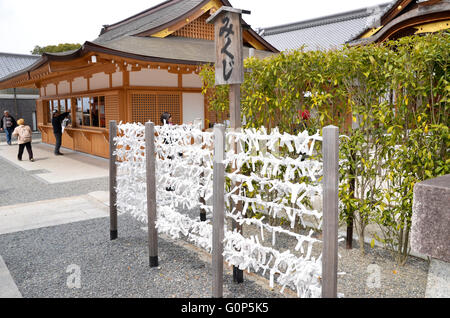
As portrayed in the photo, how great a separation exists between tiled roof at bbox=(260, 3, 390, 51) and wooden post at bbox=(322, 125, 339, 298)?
18.6 meters

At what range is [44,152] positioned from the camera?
14.5 m

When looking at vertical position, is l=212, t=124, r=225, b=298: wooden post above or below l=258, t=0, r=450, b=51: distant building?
below

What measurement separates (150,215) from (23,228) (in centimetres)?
241

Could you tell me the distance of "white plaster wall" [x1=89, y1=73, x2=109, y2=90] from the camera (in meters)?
11.4

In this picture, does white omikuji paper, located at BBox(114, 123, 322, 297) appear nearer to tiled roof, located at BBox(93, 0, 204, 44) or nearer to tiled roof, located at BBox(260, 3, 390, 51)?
tiled roof, located at BBox(93, 0, 204, 44)

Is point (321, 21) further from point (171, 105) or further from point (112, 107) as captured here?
point (112, 107)

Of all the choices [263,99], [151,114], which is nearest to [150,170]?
[263,99]

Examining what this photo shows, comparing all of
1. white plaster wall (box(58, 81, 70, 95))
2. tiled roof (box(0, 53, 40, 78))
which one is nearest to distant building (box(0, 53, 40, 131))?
tiled roof (box(0, 53, 40, 78))

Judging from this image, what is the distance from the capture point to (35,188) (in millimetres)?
7973

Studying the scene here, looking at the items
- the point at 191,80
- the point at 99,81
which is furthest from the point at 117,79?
the point at 191,80

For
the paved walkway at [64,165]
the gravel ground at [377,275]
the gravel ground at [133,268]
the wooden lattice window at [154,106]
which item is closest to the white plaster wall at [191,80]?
the wooden lattice window at [154,106]

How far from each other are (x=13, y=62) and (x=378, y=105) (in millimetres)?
36101

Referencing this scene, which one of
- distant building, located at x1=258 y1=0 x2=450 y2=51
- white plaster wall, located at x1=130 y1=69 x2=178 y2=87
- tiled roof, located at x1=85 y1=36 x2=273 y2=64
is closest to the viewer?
distant building, located at x1=258 y1=0 x2=450 y2=51
